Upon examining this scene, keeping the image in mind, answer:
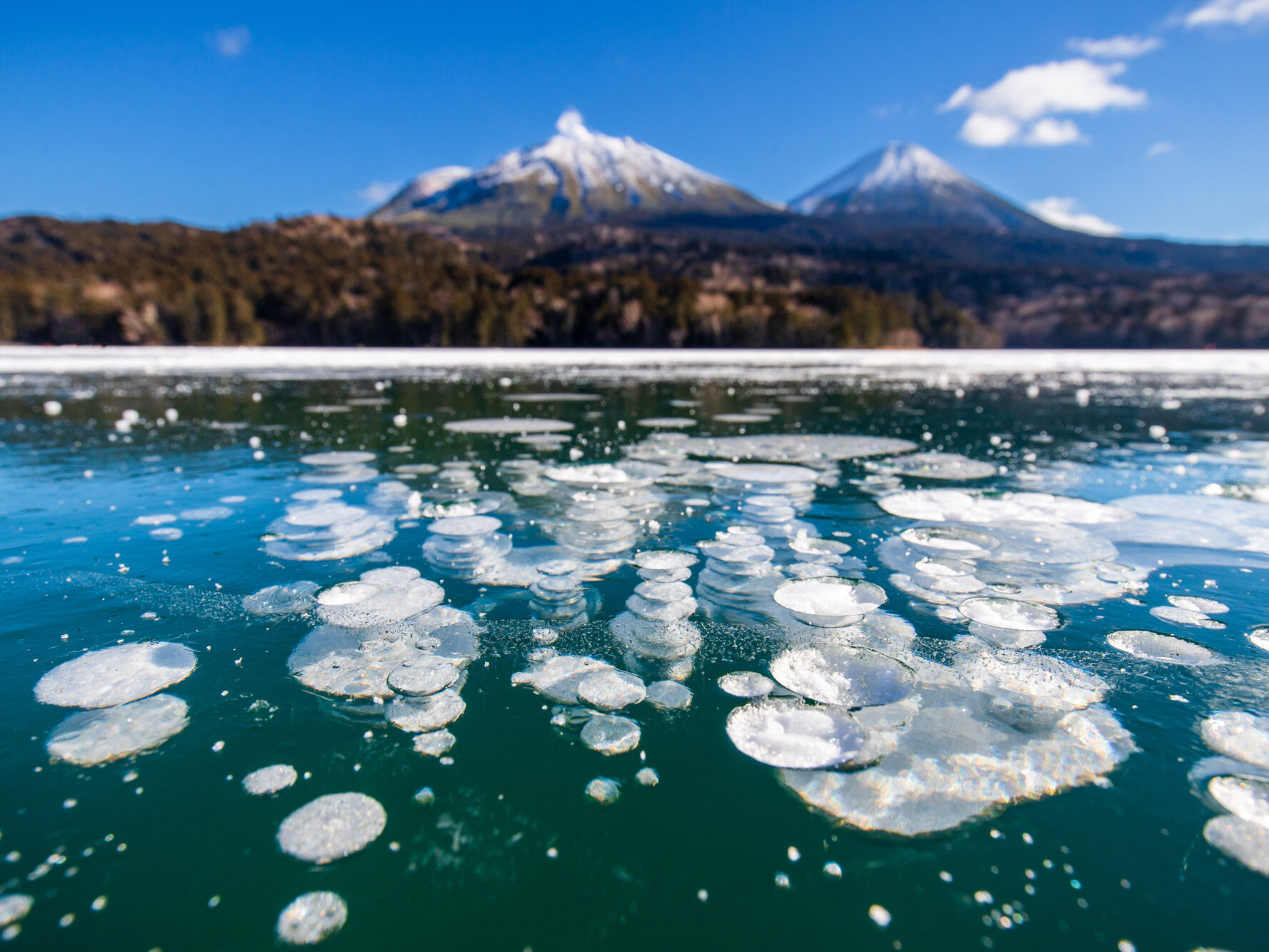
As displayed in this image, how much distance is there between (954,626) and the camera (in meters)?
3.29

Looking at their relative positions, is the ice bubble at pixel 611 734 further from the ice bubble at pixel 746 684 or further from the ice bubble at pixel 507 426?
the ice bubble at pixel 507 426

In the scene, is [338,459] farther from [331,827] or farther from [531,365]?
[531,365]

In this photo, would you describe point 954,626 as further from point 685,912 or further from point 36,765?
point 36,765

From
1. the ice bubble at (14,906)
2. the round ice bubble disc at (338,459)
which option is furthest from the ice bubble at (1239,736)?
the round ice bubble disc at (338,459)

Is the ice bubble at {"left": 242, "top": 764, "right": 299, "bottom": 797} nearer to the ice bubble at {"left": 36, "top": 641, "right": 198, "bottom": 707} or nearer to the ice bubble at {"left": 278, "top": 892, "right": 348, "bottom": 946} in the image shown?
the ice bubble at {"left": 278, "top": 892, "right": 348, "bottom": 946}

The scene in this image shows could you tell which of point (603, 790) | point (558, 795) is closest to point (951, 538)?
point (603, 790)

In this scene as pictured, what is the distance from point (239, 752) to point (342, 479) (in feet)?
15.7

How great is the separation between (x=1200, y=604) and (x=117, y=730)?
5.49 metres

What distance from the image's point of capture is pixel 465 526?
195 inches

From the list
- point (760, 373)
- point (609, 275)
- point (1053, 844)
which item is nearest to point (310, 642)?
point (1053, 844)

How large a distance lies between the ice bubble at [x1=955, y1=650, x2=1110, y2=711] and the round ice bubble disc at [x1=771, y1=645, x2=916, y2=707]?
0.33m

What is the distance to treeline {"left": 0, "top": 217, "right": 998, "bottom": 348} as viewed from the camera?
58406 mm

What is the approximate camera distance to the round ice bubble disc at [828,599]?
3.35m

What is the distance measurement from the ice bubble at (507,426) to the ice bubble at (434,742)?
25.1 ft
